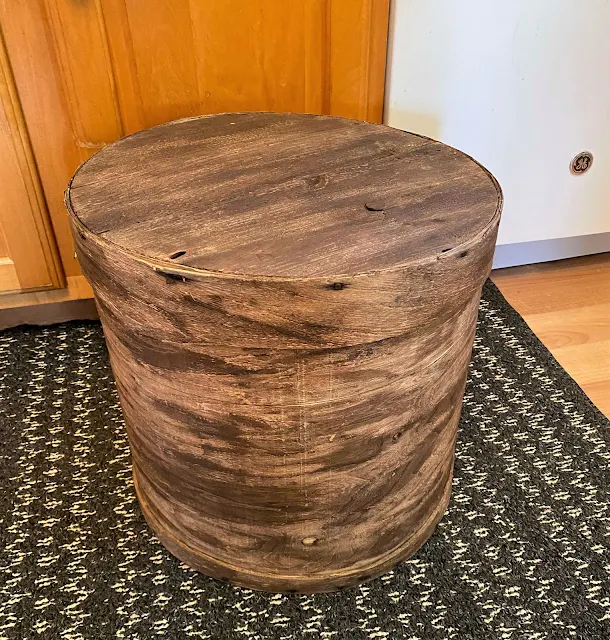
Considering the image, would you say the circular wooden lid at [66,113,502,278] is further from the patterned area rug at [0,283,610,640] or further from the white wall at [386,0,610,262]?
the patterned area rug at [0,283,610,640]

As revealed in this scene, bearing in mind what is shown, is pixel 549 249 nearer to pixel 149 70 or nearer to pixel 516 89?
pixel 516 89

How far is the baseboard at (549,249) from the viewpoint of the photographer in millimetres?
1759

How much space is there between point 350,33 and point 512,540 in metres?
1.02

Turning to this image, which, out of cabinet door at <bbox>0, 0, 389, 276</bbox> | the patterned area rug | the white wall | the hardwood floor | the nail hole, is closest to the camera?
the nail hole

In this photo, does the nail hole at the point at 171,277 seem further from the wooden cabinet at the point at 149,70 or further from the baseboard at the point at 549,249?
the baseboard at the point at 549,249

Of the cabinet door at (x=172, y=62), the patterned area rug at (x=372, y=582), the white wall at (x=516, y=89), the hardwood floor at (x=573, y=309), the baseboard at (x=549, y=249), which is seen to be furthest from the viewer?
the baseboard at (x=549, y=249)

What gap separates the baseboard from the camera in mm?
1759

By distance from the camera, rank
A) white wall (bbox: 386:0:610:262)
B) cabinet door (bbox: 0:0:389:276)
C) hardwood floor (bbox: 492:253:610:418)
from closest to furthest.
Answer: cabinet door (bbox: 0:0:389:276) → white wall (bbox: 386:0:610:262) → hardwood floor (bbox: 492:253:610:418)

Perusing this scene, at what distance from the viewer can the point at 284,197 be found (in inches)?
34.9

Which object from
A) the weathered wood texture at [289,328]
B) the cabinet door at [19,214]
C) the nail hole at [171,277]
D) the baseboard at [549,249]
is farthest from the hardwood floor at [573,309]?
the cabinet door at [19,214]

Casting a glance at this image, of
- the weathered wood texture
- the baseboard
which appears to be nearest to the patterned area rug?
the weathered wood texture

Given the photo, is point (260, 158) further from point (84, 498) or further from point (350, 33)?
point (84, 498)

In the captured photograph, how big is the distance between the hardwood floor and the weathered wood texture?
0.57 metres

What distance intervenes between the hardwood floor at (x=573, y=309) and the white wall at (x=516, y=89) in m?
0.15
